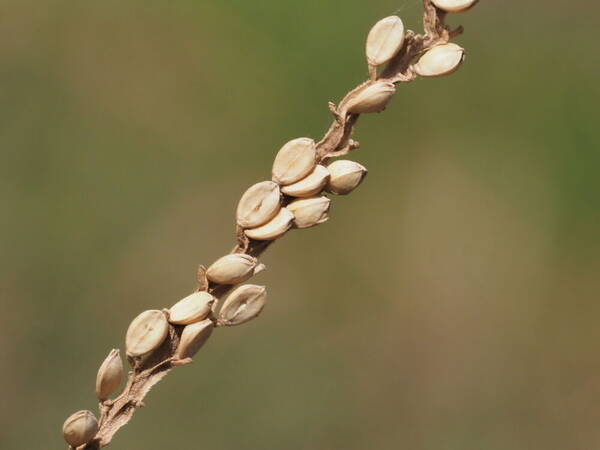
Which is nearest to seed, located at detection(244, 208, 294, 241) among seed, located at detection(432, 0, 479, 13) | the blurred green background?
seed, located at detection(432, 0, 479, 13)

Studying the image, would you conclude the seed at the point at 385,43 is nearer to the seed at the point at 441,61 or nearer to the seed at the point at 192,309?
the seed at the point at 441,61

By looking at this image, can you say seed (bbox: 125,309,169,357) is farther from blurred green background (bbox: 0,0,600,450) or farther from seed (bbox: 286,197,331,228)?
blurred green background (bbox: 0,0,600,450)

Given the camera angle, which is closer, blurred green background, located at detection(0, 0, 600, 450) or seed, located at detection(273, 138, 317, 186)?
seed, located at detection(273, 138, 317, 186)

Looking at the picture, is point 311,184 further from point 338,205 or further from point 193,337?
point 338,205

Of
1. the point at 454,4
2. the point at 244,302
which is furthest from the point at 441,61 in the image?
the point at 244,302

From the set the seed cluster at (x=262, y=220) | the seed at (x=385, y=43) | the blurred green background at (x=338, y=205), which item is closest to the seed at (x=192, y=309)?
the seed cluster at (x=262, y=220)
